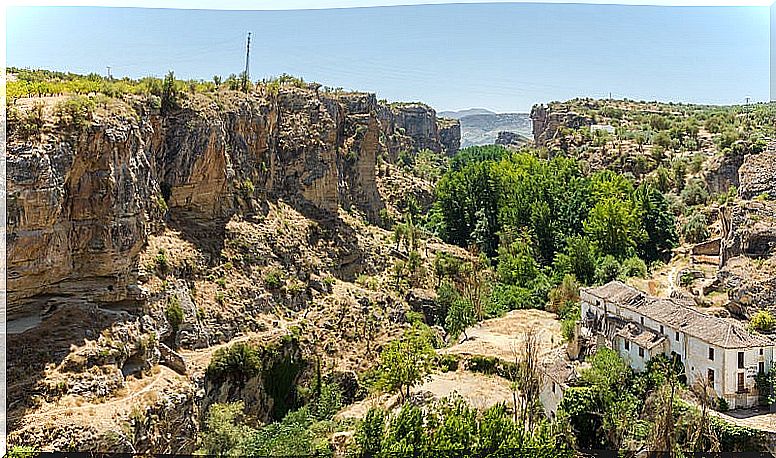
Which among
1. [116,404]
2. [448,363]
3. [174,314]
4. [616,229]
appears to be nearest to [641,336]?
[448,363]

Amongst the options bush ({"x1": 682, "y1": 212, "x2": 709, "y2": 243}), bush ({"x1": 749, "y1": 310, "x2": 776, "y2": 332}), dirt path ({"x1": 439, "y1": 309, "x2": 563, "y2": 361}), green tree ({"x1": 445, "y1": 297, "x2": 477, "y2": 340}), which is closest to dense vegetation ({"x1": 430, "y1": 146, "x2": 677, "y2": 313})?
bush ({"x1": 682, "y1": 212, "x2": 709, "y2": 243})

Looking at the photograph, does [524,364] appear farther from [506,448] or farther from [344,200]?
[344,200]

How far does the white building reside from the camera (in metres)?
9.59

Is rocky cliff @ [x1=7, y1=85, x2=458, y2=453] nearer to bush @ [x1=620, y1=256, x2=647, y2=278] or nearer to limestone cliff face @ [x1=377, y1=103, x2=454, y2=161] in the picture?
bush @ [x1=620, y1=256, x2=647, y2=278]

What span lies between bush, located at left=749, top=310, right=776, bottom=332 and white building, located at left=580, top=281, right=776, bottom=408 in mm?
537

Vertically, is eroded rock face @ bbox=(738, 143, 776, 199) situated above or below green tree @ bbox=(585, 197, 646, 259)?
above

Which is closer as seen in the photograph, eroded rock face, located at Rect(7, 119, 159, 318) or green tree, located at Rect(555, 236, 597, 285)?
eroded rock face, located at Rect(7, 119, 159, 318)

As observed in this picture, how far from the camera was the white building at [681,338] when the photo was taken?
31.5ft

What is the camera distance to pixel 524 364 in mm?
10945

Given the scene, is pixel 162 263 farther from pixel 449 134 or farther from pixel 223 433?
pixel 449 134

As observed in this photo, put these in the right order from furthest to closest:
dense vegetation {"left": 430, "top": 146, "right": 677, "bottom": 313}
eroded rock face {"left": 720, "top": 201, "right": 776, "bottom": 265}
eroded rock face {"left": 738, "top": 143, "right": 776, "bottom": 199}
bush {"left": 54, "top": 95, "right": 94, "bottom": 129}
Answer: dense vegetation {"left": 430, "top": 146, "right": 677, "bottom": 313}
eroded rock face {"left": 738, "top": 143, "right": 776, "bottom": 199}
eroded rock face {"left": 720, "top": 201, "right": 776, "bottom": 265}
bush {"left": 54, "top": 95, "right": 94, "bottom": 129}

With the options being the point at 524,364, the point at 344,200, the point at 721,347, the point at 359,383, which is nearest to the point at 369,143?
the point at 344,200

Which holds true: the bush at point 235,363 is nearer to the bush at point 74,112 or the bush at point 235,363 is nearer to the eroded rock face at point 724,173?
the bush at point 74,112

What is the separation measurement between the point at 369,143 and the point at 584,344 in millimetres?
10955
